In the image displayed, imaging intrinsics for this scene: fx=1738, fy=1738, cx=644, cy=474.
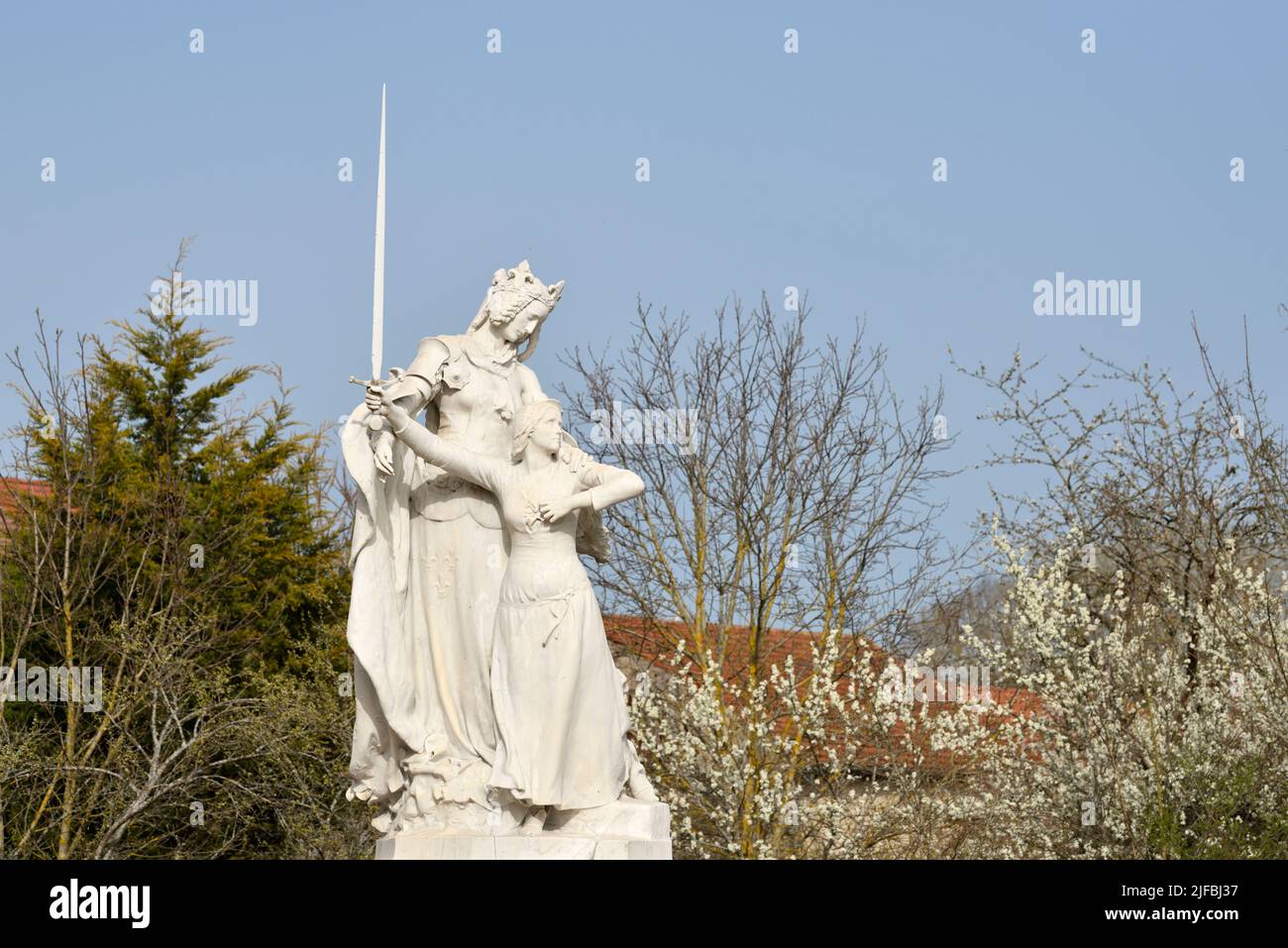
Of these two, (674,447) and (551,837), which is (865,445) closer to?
(674,447)

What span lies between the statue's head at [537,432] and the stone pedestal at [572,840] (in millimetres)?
1672

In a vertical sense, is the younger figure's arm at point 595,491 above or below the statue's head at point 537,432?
below

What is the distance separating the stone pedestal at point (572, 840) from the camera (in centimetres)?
755

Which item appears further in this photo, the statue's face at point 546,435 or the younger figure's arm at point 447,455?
the statue's face at point 546,435

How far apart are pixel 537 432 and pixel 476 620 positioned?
3.03 feet

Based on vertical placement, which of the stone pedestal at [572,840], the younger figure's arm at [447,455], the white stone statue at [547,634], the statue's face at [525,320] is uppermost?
the statue's face at [525,320]

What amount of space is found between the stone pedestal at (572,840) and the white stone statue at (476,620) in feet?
0.05

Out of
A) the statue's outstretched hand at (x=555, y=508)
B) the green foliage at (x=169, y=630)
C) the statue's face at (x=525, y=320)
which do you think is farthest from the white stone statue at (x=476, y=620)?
the green foliage at (x=169, y=630)

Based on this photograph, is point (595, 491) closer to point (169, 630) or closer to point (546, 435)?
point (546, 435)

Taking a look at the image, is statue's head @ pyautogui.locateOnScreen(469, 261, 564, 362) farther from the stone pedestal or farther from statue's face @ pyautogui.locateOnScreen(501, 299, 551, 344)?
the stone pedestal

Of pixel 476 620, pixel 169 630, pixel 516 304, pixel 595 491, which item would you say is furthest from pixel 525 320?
pixel 169 630

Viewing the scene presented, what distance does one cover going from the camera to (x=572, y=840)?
7.61 m

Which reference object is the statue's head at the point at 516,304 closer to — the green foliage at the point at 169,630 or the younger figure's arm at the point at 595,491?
the younger figure's arm at the point at 595,491
